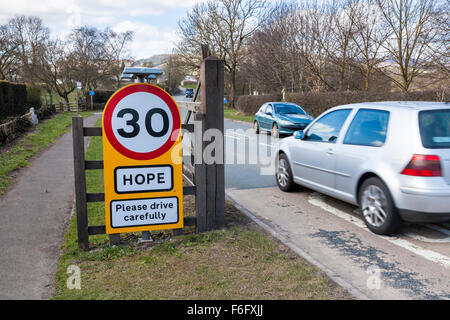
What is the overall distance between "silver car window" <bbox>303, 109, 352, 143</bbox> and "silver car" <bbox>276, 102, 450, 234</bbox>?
16mm

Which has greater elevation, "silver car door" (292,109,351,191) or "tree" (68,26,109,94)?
"tree" (68,26,109,94)

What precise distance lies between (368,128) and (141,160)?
3016 millimetres

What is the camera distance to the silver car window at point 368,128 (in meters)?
5.21

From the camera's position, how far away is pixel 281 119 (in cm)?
1677

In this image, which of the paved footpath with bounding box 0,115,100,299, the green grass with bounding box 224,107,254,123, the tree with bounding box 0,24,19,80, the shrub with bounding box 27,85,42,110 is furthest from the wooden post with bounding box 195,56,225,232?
the tree with bounding box 0,24,19,80

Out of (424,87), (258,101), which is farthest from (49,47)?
(424,87)

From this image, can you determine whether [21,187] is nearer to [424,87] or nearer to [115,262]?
[115,262]

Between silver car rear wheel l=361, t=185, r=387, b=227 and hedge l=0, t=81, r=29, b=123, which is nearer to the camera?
silver car rear wheel l=361, t=185, r=387, b=227

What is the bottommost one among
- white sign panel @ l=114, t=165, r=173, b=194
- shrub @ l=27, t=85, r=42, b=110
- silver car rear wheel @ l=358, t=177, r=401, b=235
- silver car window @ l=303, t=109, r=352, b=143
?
silver car rear wheel @ l=358, t=177, r=401, b=235

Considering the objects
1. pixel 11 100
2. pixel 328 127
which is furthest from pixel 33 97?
pixel 328 127

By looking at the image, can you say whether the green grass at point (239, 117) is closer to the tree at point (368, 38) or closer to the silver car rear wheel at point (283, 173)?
the tree at point (368, 38)

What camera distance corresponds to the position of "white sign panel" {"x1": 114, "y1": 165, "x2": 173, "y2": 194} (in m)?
4.51

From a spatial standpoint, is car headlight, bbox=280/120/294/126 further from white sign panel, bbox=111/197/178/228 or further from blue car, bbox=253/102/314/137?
white sign panel, bbox=111/197/178/228

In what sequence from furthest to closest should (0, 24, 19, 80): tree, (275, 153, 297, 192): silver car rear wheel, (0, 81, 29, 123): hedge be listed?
(0, 24, 19, 80): tree → (0, 81, 29, 123): hedge → (275, 153, 297, 192): silver car rear wheel
